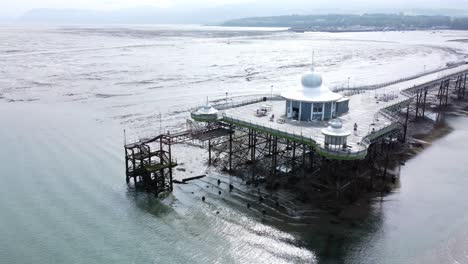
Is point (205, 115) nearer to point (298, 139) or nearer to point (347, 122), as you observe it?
point (298, 139)

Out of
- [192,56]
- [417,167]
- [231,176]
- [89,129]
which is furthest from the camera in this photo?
[192,56]

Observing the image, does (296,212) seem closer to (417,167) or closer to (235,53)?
(417,167)

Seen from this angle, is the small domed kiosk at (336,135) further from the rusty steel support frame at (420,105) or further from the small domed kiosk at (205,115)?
the rusty steel support frame at (420,105)

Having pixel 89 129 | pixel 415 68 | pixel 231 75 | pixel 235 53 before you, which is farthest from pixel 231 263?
pixel 235 53

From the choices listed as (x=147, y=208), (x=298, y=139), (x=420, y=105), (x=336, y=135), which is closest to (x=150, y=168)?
(x=147, y=208)

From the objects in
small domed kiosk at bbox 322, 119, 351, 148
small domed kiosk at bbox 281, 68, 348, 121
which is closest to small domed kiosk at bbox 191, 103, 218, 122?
small domed kiosk at bbox 281, 68, 348, 121

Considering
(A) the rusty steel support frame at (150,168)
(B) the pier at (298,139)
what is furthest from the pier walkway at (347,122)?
(A) the rusty steel support frame at (150,168)

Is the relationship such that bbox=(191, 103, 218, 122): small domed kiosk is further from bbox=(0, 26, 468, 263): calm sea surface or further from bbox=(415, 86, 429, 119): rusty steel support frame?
bbox=(415, 86, 429, 119): rusty steel support frame
